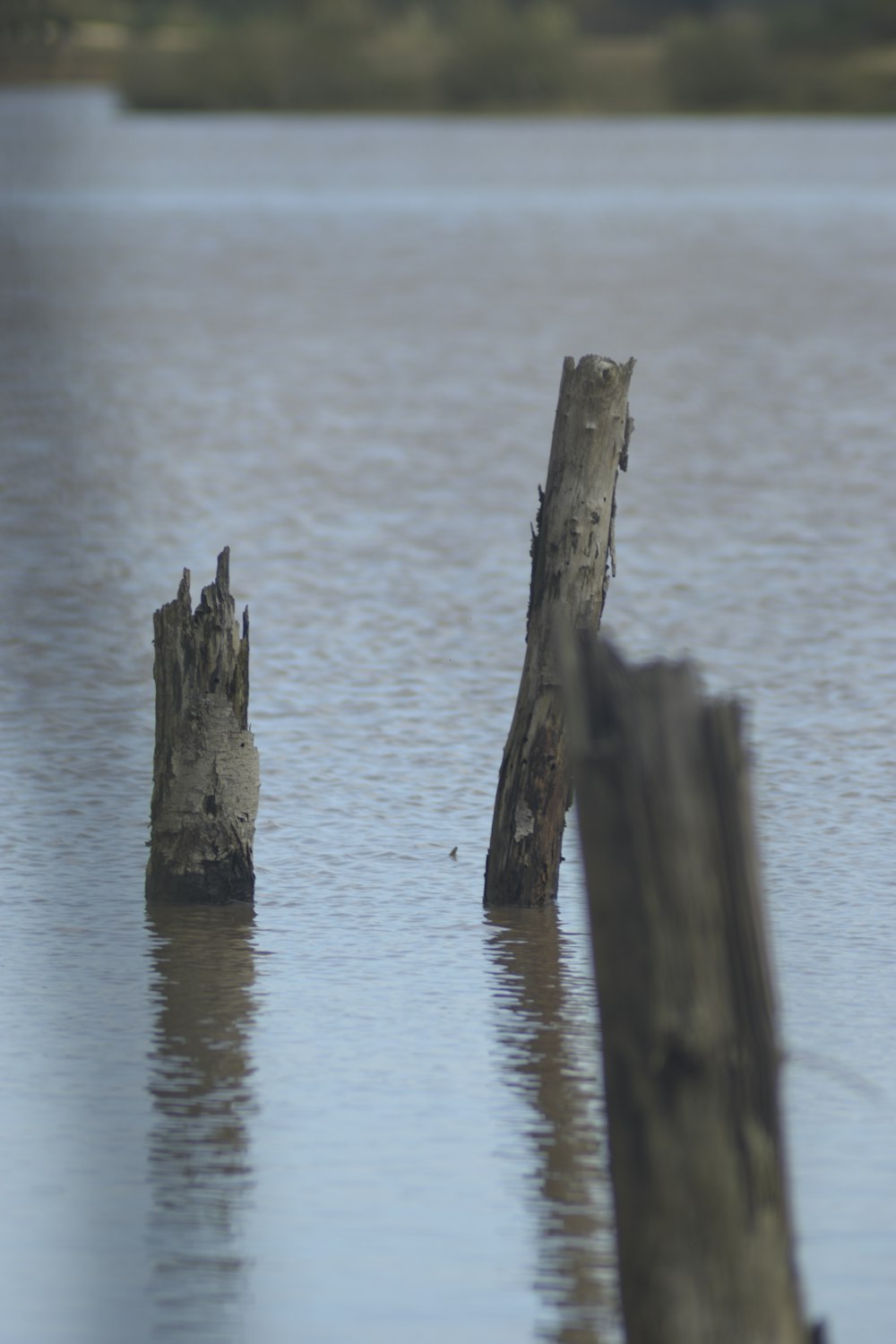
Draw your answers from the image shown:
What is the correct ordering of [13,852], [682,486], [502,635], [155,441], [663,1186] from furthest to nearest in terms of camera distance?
[155,441]
[682,486]
[502,635]
[13,852]
[663,1186]

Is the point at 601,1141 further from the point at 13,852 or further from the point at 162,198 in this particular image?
the point at 162,198

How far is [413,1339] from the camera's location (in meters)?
3.84

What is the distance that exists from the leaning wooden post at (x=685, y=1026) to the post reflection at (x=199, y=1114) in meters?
1.09

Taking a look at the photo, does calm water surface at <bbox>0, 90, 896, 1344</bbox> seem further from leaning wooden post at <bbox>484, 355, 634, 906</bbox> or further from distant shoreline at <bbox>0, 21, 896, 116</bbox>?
distant shoreline at <bbox>0, 21, 896, 116</bbox>

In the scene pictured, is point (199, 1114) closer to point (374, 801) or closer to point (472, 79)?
point (374, 801)

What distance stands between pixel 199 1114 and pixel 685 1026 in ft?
6.57

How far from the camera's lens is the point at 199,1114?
477cm

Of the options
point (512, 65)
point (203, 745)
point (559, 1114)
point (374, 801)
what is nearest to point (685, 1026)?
point (559, 1114)

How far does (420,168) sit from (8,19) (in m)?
41.7

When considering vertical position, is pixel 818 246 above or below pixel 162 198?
below

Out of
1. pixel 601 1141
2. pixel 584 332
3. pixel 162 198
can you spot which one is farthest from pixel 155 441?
pixel 162 198

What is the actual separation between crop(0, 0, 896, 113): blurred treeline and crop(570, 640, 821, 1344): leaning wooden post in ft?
200

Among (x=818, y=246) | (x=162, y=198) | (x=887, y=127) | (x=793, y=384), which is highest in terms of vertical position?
(x=887, y=127)

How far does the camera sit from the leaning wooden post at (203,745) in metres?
5.94
